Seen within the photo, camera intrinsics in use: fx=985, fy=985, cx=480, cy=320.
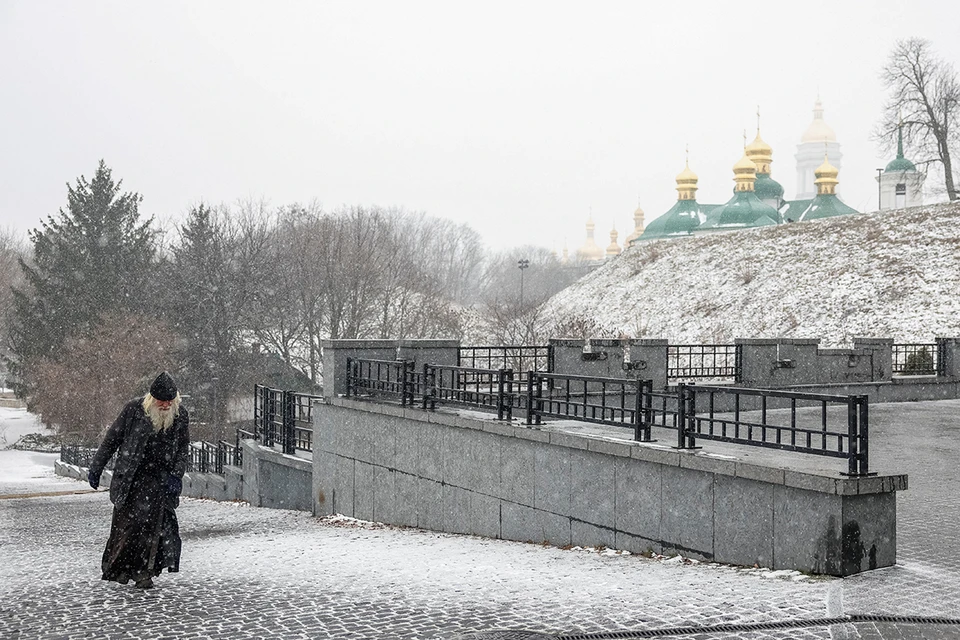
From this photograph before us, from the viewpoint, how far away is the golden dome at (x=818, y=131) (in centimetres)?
17388

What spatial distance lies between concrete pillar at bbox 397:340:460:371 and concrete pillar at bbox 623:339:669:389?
3.66 m

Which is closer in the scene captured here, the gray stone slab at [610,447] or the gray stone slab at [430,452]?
the gray stone slab at [610,447]

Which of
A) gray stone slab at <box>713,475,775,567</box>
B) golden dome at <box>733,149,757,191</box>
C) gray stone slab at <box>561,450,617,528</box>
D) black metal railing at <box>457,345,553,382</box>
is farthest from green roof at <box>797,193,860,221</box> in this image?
gray stone slab at <box>713,475,775,567</box>

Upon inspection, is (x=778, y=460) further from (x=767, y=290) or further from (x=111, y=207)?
(x=111, y=207)

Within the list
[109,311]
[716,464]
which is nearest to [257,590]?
[716,464]

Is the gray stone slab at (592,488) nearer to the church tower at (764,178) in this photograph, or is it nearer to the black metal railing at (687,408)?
the black metal railing at (687,408)

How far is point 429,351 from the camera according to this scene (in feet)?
48.6

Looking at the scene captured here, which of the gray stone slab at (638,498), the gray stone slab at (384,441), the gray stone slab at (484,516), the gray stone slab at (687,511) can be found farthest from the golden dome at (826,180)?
the gray stone slab at (687,511)

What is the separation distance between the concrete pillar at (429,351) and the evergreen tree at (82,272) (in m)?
34.5

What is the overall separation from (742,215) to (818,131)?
111 m

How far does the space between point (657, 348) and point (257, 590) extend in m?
11.4

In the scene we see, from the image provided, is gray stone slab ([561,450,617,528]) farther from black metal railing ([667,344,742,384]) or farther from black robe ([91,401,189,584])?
black metal railing ([667,344,742,384])

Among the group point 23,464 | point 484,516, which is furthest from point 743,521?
point 23,464

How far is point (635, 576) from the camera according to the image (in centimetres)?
762
